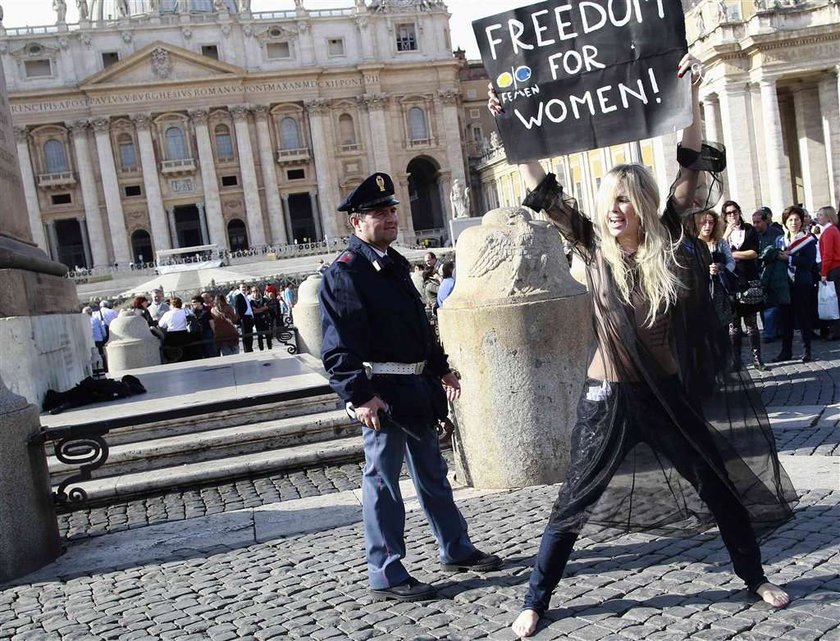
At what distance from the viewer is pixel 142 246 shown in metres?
61.8

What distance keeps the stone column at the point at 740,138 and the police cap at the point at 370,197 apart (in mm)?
28759

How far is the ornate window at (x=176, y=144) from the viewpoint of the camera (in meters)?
60.6

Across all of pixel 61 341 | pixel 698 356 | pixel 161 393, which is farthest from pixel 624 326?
pixel 61 341

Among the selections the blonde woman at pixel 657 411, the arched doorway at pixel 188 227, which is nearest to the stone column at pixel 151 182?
the arched doorway at pixel 188 227

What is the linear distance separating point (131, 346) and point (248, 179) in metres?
49.7

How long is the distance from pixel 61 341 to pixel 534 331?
5.63m

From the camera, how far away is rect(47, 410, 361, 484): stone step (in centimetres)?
608

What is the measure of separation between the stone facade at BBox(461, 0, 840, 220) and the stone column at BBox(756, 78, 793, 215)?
0.10 ft

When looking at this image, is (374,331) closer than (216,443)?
Yes

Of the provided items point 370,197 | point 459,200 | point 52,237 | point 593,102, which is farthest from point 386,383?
point 52,237

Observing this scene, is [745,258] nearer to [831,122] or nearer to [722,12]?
[722,12]

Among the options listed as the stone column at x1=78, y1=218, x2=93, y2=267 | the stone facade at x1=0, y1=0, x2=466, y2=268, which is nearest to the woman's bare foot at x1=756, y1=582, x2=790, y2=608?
the stone facade at x1=0, y1=0, x2=466, y2=268

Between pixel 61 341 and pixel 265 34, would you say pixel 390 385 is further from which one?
pixel 265 34

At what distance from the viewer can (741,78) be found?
29.8 m
